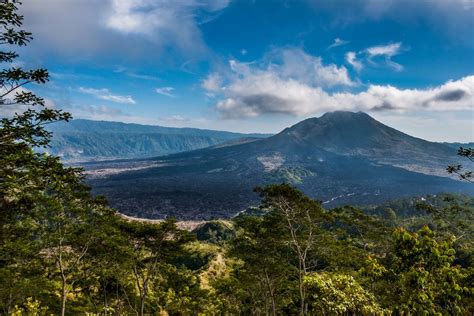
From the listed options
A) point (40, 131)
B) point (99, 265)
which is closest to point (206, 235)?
point (99, 265)

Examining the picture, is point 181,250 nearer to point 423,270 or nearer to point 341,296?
point 341,296

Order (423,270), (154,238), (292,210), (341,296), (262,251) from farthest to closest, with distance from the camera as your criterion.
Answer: (262,251), (154,238), (292,210), (341,296), (423,270)

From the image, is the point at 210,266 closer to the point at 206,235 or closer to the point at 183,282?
the point at 183,282

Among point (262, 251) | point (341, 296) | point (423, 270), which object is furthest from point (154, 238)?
point (423, 270)

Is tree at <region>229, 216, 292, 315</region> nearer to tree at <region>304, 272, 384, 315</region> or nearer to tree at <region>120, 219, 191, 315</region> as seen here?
tree at <region>120, 219, 191, 315</region>

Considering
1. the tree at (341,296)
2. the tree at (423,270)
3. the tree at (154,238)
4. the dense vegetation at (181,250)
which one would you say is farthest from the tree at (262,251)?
the tree at (423,270)

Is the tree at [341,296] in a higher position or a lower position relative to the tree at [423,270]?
lower

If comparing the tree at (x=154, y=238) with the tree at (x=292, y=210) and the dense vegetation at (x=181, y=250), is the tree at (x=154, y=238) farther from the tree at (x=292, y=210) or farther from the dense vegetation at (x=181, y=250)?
the tree at (x=292, y=210)

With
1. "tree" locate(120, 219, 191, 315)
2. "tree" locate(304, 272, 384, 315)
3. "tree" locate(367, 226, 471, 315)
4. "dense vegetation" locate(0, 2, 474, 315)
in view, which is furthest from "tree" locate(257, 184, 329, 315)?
"tree" locate(367, 226, 471, 315)

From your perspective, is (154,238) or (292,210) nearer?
(292,210)
